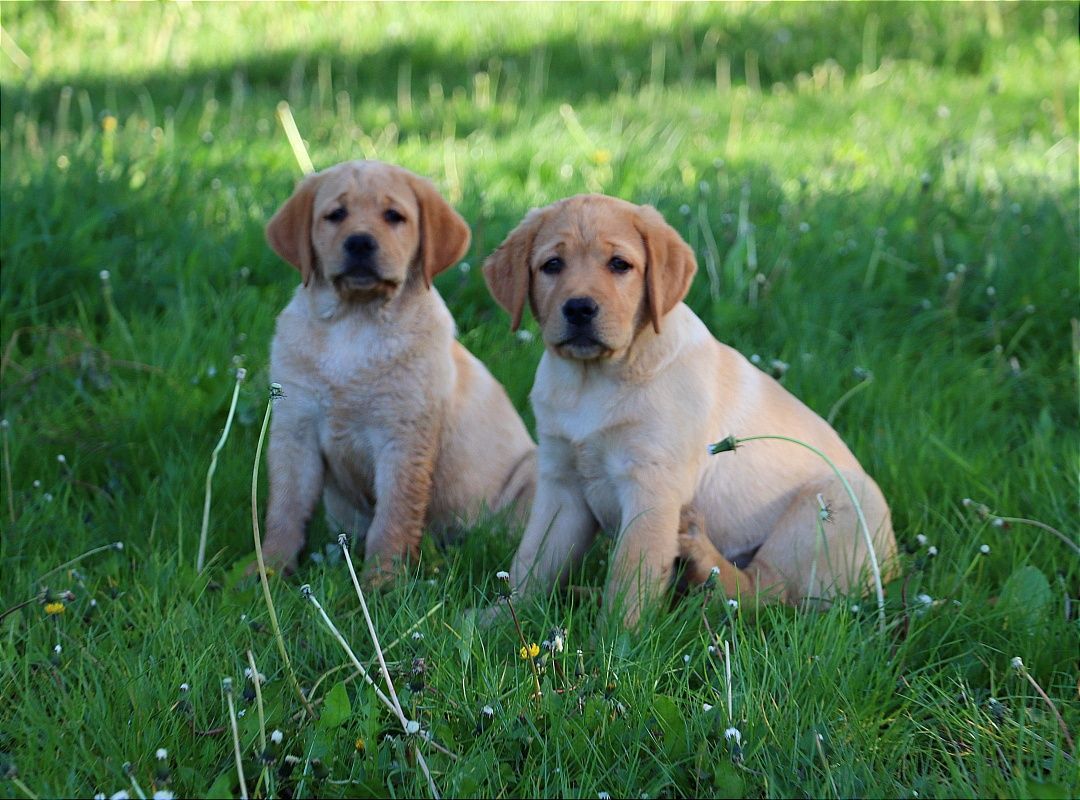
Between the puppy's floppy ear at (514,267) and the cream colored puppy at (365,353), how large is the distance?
1.60 ft

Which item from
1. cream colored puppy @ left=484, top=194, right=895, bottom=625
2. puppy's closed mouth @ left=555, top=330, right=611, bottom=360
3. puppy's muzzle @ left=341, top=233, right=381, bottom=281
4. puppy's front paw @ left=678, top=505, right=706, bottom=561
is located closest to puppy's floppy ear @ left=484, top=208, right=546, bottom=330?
cream colored puppy @ left=484, top=194, right=895, bottom=625

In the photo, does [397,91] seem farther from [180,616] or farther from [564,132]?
[180,616]

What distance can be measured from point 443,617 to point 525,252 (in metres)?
1.15

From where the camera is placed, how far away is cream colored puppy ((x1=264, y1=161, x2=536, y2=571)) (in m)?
4.06

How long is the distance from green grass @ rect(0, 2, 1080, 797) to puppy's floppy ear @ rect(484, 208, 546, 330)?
82cm

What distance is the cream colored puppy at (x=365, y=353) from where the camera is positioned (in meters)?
4.06

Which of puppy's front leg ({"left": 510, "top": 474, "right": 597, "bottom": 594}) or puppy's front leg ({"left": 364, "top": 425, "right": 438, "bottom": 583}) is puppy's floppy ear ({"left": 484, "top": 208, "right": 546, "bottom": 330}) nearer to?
puppy's front leg ({"left": 510, "top": 474, "right": 597, "bottom": 594})

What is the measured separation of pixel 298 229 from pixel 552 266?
1.05 meters

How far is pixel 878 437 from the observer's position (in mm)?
4531

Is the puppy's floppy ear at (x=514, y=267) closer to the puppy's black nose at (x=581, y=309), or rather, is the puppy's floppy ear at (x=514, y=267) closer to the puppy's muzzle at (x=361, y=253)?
the puppy's black nose at (x=581, y=309)

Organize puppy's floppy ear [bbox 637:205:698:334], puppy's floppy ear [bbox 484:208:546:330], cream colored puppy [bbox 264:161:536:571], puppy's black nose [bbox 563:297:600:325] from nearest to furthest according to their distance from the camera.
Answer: puppy's black nose [bbox 563:297:600:325] → puppy's floppy ear [bbox 637:205:698:334] → puppy's floppy ear [bbox 484:208:546:330] → cream colored puppy [bbox 264:161:536:571]

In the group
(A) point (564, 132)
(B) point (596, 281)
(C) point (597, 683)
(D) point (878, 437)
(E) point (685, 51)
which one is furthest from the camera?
(E) point (685, 51)

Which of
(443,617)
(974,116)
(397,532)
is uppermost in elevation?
(974,116)

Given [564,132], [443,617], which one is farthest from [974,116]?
[443,617]
